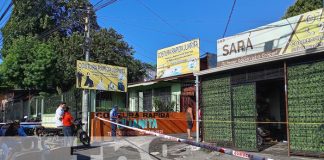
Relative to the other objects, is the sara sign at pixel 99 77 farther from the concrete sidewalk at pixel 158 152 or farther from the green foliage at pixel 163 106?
the concrete sidewalk at pixel 158 152

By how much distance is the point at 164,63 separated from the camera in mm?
27328

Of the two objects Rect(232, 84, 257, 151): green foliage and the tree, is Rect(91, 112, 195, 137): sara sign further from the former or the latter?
the tree

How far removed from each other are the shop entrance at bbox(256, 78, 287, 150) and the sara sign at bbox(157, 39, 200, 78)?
23.8 feet

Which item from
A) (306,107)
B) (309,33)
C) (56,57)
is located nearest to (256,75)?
(306,107)

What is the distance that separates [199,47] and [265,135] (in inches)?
394

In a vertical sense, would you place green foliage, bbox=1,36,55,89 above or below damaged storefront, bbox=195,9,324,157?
above

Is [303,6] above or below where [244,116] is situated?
above

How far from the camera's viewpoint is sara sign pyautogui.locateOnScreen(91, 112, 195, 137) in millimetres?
19938

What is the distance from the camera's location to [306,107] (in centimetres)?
1212

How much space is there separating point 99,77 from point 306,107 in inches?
451

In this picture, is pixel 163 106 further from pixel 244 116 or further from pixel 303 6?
pixel 244 116

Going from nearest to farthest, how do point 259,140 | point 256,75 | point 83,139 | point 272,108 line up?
point 256,75
point 259,140
point 83,139
point 272,108

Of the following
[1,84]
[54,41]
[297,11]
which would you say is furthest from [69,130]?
[1,84]

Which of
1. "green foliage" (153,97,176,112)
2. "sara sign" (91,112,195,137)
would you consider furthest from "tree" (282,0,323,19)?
"sara sign" (91,112,195,137)
